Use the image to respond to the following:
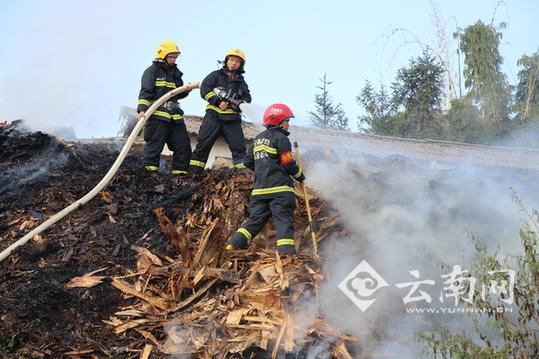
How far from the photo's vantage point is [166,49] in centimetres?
898

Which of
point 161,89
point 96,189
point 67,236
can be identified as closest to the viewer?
point 67,236

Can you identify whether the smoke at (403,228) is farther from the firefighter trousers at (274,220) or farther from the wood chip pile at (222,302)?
the firefighter trousers at (274,220)

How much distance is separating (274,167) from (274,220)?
568 millimetres

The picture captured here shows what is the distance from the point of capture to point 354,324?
6.05 m

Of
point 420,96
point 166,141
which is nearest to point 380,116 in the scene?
point 420,96

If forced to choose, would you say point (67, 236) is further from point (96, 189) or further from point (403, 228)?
point (403, 228)

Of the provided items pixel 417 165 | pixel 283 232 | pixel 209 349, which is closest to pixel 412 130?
pixel 417 165

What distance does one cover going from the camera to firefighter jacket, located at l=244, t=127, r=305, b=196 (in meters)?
6.88

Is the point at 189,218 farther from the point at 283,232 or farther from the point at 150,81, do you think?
the point at 150,81

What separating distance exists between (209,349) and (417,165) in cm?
519

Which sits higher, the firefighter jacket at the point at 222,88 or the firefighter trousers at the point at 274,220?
the firefighter jacket at the point at 222,88

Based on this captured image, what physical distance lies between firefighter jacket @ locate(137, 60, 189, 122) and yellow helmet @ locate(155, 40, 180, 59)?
0.12 m

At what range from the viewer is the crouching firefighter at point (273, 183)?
677 centimetres

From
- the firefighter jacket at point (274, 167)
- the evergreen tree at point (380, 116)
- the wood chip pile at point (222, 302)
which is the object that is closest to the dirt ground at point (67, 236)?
the wood chip pile at point (222, 302)
